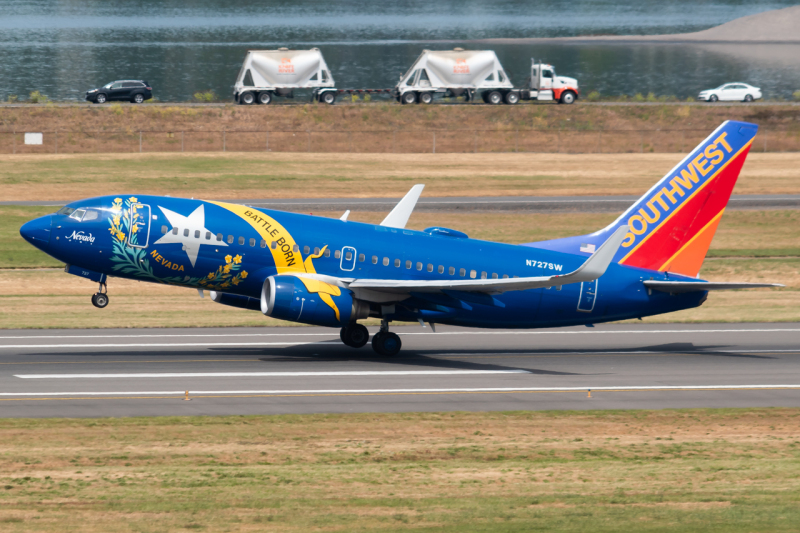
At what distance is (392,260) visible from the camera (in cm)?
3462

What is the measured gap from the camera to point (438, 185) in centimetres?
8450

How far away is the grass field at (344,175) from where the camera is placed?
264 feet

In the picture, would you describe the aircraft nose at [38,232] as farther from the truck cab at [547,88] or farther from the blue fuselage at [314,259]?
the truck cab at [547,88]

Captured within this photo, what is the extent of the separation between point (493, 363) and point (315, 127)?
249ft

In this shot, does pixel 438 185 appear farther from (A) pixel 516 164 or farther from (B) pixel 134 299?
(B) pixel 134 299

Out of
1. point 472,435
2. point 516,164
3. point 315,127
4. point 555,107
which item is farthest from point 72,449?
point 555,107

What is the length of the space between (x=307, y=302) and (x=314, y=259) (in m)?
2.22

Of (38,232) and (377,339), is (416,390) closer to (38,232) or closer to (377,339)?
(377,339)

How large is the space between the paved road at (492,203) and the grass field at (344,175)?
3344 mm

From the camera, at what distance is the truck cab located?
11650 cm

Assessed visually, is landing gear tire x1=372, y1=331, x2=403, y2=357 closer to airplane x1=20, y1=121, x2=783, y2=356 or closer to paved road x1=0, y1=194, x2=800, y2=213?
airplane x1=20, y1=121, x2=783, y2=356

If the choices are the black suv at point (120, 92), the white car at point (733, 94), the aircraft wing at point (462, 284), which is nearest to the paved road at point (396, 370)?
the aircraft wing at point (462, 284)

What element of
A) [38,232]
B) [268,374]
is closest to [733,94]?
[268,374]

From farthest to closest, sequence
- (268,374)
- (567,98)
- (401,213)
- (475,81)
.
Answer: (567,98) → (475,81) → (401,213) → (268,374)
